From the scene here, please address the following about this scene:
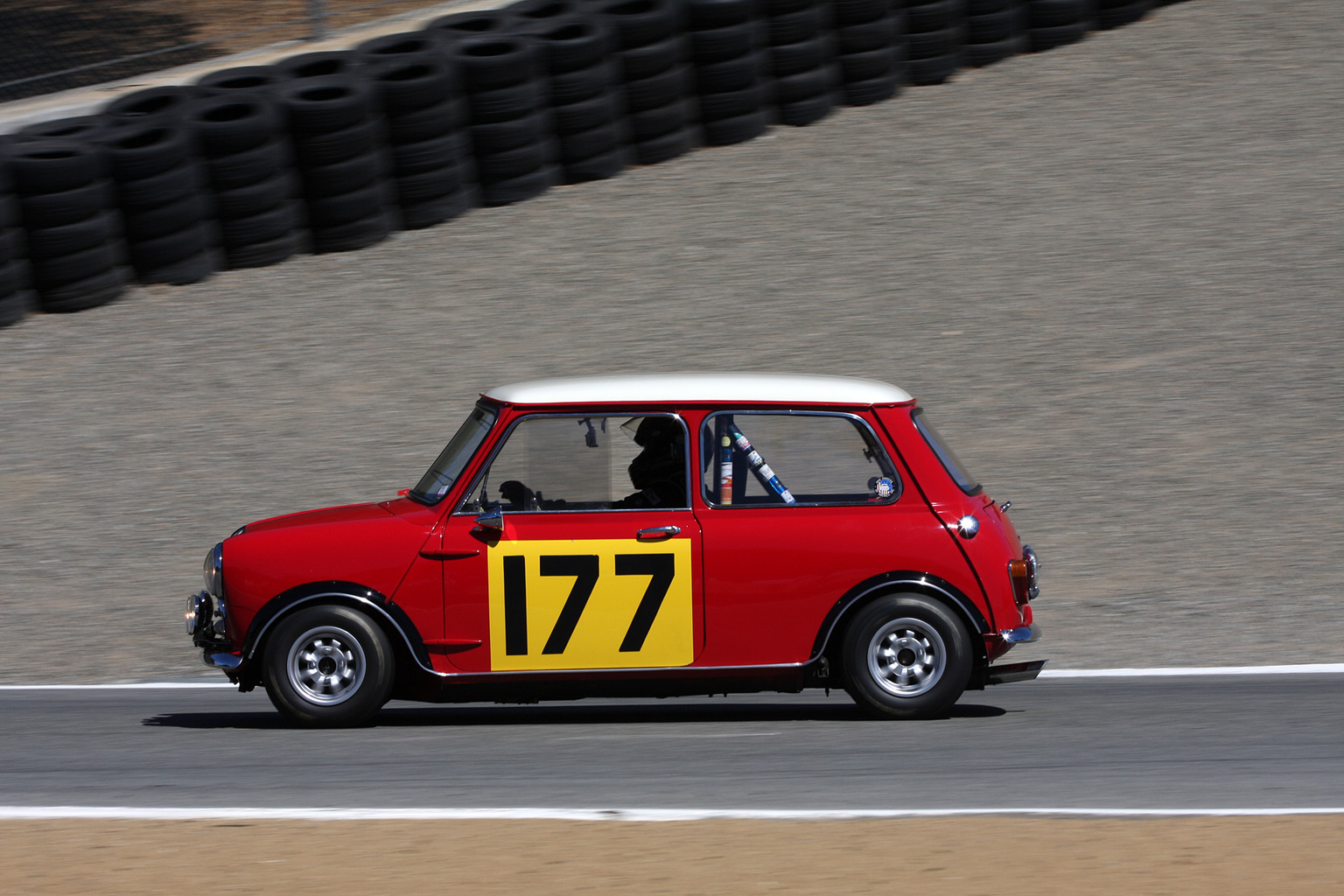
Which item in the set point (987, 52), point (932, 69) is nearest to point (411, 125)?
point (932, 69)

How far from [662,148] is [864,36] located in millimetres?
2638

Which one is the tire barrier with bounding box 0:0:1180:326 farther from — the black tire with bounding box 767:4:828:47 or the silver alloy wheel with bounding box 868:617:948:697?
the silver alloy wheel with bounding box 868:617:948:697

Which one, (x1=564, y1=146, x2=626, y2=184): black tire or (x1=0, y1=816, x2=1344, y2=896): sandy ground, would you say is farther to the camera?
(x1=564, y1=146, x2=626, y2=184): black tire

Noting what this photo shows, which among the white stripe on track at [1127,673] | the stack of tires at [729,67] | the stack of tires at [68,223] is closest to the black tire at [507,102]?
the stack of tires at [729,67]

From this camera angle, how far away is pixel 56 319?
A: 13422 millimetres

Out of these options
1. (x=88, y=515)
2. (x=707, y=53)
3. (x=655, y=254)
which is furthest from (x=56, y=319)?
(x=707, y=53)

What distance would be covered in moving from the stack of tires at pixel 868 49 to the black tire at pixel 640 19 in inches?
76.6

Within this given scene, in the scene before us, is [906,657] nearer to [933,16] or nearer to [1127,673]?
[1127,673]

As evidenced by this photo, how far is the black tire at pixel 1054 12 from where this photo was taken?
18344 mm

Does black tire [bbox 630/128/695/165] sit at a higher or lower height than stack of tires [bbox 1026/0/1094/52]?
lower

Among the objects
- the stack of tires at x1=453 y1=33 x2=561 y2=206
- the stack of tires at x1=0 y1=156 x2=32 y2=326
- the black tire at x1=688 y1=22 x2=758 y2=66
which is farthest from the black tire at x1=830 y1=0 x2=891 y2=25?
the stack of tires at x1=0 y1=156 x2=32 y2=326

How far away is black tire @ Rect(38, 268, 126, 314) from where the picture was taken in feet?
44.0

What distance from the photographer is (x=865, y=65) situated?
1706 centimetres

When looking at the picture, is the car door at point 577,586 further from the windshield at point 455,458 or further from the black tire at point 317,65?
the black tire at point 317,65
